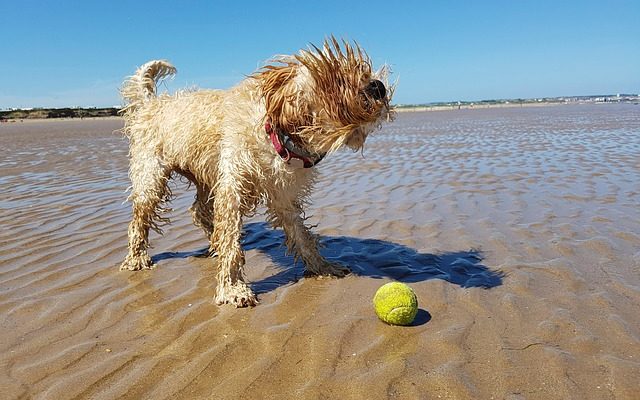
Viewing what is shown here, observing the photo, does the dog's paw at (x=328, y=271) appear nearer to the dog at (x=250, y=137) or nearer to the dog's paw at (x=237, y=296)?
the dog at (x=250, y=137)

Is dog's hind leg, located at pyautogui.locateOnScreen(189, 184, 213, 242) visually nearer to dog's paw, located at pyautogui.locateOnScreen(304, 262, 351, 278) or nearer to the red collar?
dog's paw, located at pyautogui.locateOnScreen(304, 262, 351, 278)

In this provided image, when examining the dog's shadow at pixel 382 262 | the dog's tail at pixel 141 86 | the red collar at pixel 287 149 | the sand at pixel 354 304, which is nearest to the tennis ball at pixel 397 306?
the sand at pixel 354 304

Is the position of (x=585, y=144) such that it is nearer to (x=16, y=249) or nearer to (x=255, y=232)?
(x=255, y=232)

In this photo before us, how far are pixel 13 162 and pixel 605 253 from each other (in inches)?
603

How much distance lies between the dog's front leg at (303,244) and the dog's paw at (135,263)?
1.49 m

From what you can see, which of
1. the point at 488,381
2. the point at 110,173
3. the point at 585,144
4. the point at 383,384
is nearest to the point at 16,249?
the point at 383,384

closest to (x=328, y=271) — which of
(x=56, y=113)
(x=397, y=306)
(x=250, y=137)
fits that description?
(x=397, y=306)

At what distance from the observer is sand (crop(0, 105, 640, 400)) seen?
3.32 meters

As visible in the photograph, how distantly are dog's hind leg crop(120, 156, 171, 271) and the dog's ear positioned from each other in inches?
77.0

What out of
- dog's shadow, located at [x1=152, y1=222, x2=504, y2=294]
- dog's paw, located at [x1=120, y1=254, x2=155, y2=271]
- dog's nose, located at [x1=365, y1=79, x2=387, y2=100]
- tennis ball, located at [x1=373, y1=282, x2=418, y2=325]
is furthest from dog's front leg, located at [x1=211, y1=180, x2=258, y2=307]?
dog's nose, located at [x1=365, y1=79, x2=387, y2=100]

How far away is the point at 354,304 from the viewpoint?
4.56m

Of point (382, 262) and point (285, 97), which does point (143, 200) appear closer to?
point (285, 97)

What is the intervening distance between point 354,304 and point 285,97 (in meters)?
1.87

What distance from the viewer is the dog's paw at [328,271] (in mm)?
5293
